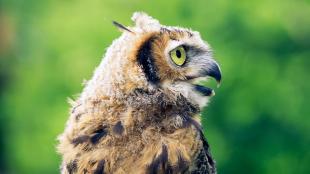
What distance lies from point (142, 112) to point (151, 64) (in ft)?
0.61

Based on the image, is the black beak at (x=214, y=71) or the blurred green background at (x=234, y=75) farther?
the blurred green background at (x=234, y=75)

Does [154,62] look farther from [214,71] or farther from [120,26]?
[214,71]

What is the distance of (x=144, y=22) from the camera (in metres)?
2.92

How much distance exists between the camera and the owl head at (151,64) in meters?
2.76

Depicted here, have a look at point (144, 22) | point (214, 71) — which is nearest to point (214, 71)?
point (214, 71)

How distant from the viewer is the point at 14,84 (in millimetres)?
12086

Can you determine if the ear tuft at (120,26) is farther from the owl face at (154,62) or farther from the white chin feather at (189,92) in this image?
the white chin feather at (189,92)

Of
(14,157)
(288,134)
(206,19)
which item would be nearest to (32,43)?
(14,157)

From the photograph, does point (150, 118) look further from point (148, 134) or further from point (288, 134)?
point (288, 134)

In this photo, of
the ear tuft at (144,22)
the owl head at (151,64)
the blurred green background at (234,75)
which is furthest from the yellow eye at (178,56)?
the blurred green background at (234,75)

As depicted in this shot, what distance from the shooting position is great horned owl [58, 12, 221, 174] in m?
2.66

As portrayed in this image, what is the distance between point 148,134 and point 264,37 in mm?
6245

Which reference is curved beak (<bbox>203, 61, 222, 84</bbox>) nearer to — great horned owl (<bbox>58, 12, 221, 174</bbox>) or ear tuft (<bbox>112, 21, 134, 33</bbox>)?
great horned owl (<bbox>58, 12, 221, 174</bbox>)

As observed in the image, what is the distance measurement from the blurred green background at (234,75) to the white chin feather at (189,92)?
486 cm
